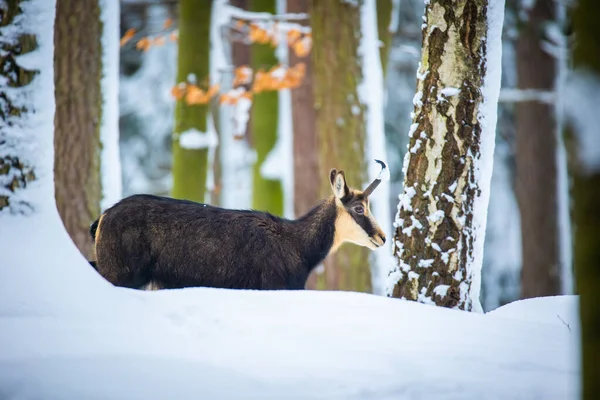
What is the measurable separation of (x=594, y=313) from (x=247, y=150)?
20.2 m

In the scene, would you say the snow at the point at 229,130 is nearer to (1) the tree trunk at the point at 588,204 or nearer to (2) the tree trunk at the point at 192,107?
(2) the tree trunk at the point at 192,107

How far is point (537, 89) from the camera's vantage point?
15844 millimetres

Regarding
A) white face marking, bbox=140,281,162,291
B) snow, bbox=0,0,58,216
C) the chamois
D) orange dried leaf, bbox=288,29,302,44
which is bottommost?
white face marking, bbox=140,281,162,291

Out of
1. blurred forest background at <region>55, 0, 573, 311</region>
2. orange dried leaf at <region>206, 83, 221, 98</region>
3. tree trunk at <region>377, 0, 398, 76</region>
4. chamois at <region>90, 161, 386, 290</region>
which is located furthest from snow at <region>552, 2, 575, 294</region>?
chamois at <region>90, 161, 386, 290</region>

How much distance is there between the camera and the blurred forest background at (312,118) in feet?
34.1

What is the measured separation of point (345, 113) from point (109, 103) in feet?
10.9

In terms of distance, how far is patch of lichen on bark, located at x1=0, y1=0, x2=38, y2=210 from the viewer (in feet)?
19.0

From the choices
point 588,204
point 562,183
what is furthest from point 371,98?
point 562,183

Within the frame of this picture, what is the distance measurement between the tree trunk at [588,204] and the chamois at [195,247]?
4282 mm

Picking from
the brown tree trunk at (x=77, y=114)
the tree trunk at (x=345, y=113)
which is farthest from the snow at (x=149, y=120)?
the brown tree trunk at (x=77, y=114)

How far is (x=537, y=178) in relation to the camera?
50.9 feet

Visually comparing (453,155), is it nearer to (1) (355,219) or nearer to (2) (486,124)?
(2) (486,124)

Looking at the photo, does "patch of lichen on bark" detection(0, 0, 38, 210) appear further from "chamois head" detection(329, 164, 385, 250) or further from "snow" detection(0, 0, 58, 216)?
"chamois head" detection(329, 164, 385, 250)

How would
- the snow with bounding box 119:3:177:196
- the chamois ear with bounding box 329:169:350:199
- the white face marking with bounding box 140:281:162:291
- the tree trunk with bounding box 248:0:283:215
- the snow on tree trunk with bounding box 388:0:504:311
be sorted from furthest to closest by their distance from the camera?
the snow with bounding box 119:3:177:196 → the tree trunk with bounding box 248:0:283:215 → the chamois ear with bounding box 329:169:350:199 → the white face marking with bounding box 140:281:162:291 → the snow on tree trunk with bounding box 388:0:504:311
